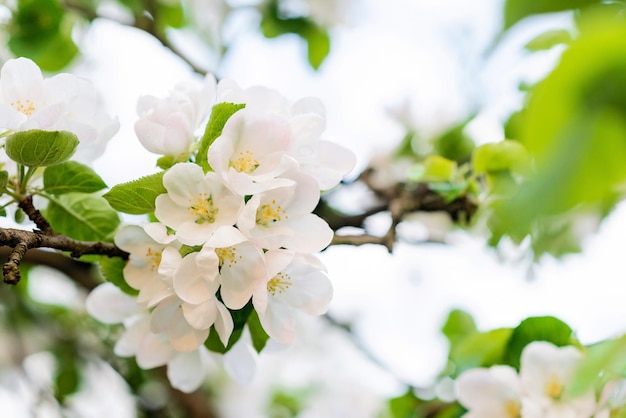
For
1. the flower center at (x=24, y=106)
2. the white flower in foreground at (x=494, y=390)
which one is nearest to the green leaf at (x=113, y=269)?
the flower center at (x=24, y=106)

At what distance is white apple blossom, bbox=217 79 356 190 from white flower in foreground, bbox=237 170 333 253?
13mm

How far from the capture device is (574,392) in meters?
0.30

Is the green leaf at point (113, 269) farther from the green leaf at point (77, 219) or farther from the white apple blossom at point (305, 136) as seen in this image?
the white apple blossom at point (305, 136)

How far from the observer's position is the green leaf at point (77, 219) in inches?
21.6

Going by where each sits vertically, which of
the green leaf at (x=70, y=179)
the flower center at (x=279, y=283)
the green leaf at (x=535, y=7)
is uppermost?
the green leaf at (x=535, y=7)

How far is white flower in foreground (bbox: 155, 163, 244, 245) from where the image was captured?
1.47 ft

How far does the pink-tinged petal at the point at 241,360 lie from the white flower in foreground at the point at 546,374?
23cm

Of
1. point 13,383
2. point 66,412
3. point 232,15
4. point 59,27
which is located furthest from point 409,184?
point 13,383

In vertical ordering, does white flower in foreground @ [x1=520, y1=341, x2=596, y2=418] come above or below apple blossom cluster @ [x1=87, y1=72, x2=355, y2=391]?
below

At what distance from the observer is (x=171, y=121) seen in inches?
19.1

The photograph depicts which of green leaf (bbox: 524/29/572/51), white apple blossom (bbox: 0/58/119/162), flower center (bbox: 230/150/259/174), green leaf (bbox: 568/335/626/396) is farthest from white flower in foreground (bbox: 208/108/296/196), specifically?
green leaf (bbox: 524/29/572/51)

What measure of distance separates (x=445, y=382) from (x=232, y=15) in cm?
64

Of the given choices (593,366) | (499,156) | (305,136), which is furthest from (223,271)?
(499,156)

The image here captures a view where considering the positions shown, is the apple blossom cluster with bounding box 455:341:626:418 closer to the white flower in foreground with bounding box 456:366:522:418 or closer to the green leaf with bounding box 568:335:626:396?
the white flower in foreground with bounding box 456:366:522:418
